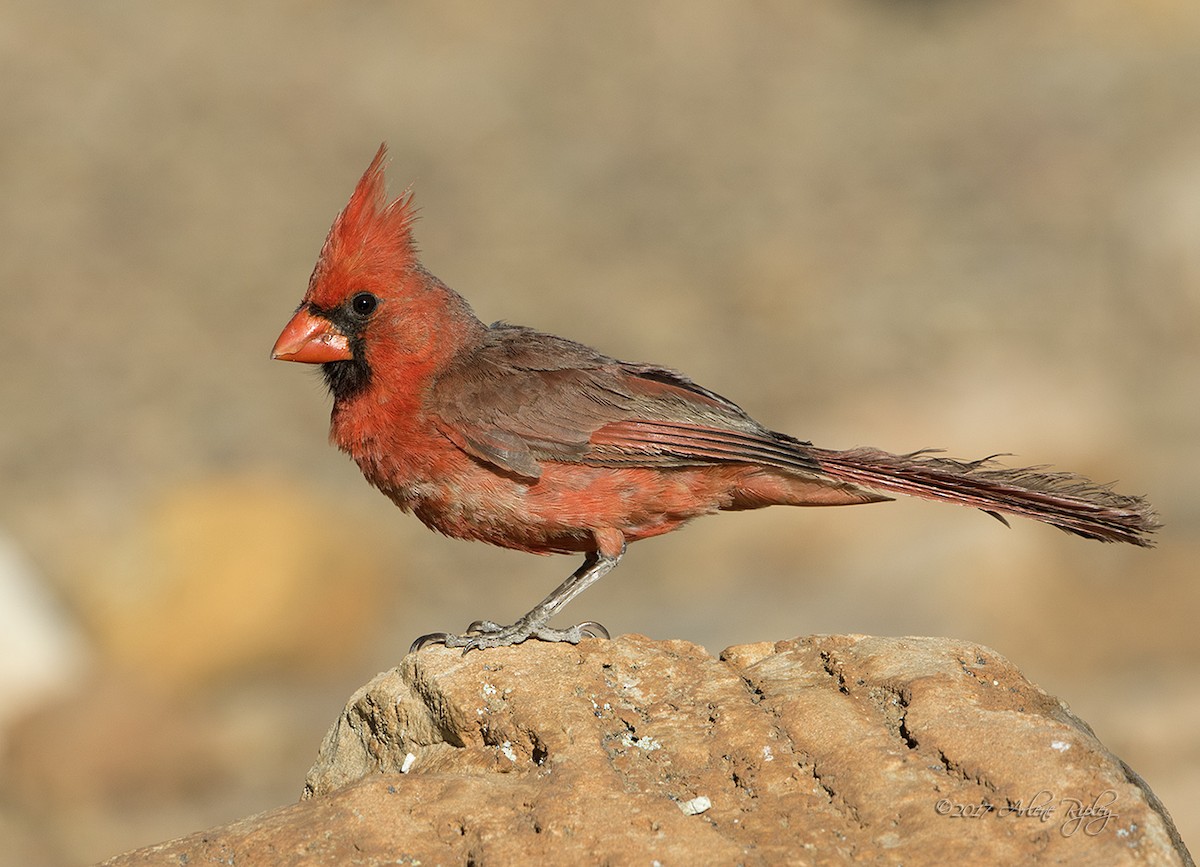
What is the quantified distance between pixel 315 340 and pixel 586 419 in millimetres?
933

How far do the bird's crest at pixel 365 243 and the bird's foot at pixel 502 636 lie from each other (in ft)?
4.00

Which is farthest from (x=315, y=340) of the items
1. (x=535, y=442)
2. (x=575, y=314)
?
(x=575, y=314)

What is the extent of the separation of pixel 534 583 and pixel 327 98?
22.7 feet

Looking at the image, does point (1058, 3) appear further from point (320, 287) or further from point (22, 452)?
point (320, 287)

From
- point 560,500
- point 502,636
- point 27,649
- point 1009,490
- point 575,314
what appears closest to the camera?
point 502,636

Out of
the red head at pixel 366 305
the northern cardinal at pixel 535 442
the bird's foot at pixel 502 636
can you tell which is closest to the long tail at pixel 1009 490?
the northern cardinal at pixel 535 442

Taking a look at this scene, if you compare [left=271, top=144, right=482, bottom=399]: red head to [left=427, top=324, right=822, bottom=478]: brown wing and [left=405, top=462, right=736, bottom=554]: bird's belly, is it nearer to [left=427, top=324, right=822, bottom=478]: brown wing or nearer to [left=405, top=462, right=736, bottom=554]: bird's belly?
[left=427, top=324, right=822, bottom=478]: brown wing

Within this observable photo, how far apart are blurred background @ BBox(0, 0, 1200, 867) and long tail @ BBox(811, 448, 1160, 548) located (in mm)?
3349

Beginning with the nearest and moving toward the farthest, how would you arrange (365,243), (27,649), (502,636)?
(502,636), (365,243), (27,649)

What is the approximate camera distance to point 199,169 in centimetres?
1445

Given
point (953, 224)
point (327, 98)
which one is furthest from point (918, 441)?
point (327, 98)

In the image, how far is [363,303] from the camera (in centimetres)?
523

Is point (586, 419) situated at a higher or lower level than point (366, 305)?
lower

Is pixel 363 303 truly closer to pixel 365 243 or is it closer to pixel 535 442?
pixel 365 243
